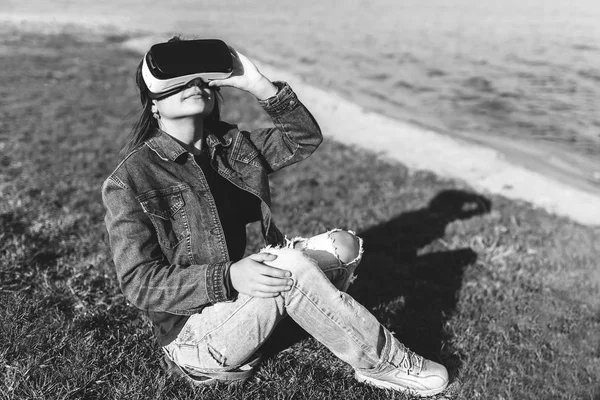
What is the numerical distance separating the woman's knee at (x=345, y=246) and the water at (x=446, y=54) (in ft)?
28.5

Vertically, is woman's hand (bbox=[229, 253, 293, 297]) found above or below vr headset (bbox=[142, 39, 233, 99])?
below

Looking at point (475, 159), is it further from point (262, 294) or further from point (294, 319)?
point (262, 294)

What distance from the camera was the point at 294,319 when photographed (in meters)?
3.24

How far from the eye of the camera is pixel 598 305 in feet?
17.2

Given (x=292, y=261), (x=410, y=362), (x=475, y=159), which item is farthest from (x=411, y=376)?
(x=475, y=159)

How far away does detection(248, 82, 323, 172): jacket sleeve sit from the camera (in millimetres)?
3629

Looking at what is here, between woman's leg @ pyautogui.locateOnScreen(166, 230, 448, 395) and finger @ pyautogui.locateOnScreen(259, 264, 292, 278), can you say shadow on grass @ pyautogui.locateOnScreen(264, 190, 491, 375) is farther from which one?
finger @ pyautogui.locateOnScreen(259, 264, 292, 278)

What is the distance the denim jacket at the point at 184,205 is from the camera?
305cm

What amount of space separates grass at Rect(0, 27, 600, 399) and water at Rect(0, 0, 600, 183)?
17.3ft

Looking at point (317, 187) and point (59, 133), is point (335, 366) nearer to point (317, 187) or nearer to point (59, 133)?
point (317, 187)

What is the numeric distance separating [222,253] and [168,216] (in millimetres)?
379

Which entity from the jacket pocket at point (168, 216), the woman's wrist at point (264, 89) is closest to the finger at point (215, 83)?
the woman's wrist at point (264, 89)

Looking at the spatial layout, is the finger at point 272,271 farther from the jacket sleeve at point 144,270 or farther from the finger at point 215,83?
the finger at point 215,83

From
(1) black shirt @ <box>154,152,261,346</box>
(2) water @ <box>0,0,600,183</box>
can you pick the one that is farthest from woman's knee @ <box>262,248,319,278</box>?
(2) water @ <box>0,0,600,183</box>
